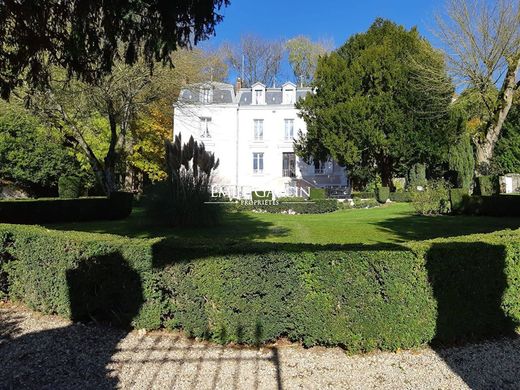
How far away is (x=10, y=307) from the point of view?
569cm

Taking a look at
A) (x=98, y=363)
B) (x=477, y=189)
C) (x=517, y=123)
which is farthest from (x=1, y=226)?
(x=517, y=123)

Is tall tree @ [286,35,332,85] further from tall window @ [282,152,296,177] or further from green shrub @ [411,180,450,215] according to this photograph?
green shrub @ [411,180,450,215]

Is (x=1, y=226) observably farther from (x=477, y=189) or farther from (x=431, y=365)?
(x=477, y=189)

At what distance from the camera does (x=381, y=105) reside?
88.7 feet

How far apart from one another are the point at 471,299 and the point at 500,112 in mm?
20264

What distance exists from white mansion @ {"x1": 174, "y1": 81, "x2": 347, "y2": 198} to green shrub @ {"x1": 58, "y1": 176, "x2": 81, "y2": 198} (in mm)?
10447

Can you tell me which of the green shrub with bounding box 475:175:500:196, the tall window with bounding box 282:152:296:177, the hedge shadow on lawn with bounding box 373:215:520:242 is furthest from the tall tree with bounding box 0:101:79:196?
the green shrub with bounding box 475:175:500:196

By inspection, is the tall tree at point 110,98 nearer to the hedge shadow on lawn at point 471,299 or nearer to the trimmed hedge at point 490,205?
the hedge shadow on lawn at point 471,299

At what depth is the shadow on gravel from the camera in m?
3.53

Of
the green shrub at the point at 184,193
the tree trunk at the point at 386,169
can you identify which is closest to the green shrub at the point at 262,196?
the tree trunk at the point at 386,169

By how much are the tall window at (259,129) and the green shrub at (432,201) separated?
59.5 ft

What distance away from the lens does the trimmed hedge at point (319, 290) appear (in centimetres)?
414

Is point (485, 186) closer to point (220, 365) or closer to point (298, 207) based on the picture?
point (298, 207)

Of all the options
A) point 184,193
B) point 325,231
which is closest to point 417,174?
point 325,231
